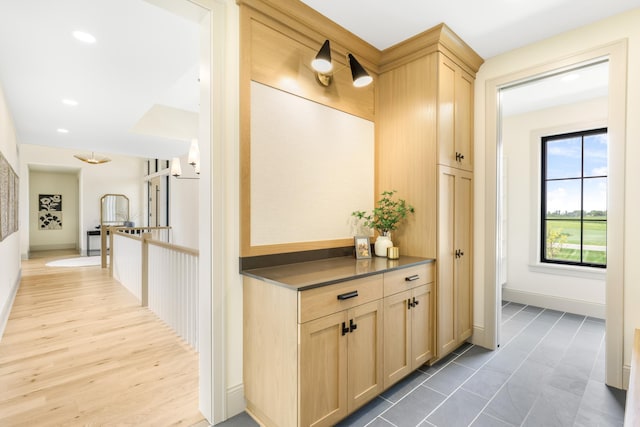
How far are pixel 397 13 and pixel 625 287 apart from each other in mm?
2574

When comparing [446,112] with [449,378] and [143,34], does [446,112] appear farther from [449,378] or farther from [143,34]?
[143,34]

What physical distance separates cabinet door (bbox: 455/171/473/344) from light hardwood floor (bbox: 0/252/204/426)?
222 cm

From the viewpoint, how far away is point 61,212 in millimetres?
9828

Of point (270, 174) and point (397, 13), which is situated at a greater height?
point (397, 13)

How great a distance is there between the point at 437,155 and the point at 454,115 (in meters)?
0.49

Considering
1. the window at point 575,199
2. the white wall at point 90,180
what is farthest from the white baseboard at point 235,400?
the white wall at point 90,180

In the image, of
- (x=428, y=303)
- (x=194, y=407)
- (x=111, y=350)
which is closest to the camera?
(x=194, y=407)

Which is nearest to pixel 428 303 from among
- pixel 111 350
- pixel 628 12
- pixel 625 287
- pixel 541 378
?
pixel 541 378

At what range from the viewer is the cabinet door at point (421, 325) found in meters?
2.24

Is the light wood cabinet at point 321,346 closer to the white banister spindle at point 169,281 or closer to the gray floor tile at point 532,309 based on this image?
the white banister spindle at point 169,281

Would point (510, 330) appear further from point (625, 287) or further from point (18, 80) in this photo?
point (18, 80)

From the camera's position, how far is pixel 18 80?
3422 millimetres

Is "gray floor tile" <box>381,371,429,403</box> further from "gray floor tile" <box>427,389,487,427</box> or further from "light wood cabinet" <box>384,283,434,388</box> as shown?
"gray floor tile" <box>427,389,487,427</box>

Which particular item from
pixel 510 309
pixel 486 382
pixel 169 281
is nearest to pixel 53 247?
pixel 169 281
